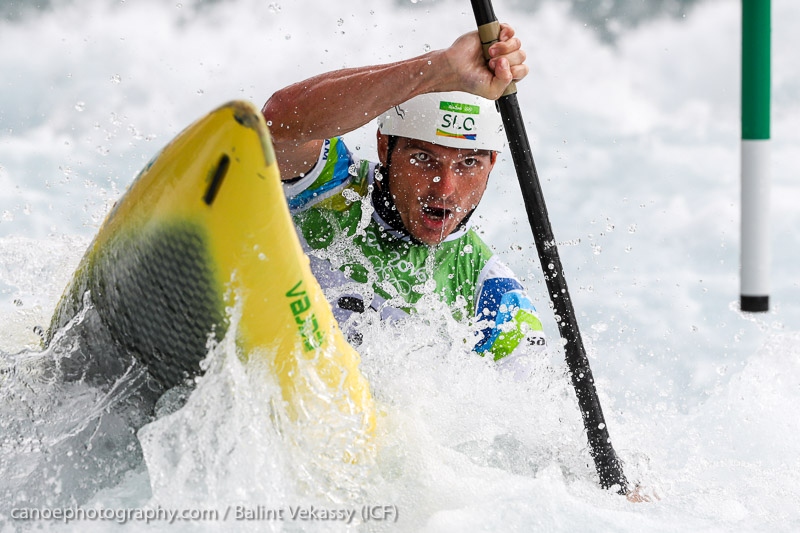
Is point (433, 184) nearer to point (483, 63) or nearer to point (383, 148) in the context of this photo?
point (383, 148)

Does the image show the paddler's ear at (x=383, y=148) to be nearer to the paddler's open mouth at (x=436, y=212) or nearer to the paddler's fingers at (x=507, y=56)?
the paddler's open mouth at (x=436, y=212)

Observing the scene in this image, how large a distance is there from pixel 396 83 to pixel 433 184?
59cm

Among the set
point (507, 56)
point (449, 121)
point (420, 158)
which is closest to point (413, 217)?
point (420, 158)

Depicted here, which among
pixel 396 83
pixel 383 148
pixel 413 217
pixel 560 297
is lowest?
pixel 560 297

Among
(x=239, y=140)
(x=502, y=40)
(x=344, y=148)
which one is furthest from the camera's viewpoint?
(x=344, y=148)

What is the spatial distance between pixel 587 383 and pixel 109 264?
4.68 feet

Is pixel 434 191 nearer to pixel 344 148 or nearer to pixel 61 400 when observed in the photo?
pixel 344 148

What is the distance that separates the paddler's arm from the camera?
2.15m

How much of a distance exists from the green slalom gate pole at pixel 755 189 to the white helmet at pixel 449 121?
3.44 ft

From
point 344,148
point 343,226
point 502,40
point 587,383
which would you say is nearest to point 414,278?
point 343,226

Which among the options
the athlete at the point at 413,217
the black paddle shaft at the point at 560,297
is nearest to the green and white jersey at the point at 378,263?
the athlete at the point at 413,217

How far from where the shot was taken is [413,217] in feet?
8.94

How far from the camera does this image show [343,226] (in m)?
2.80

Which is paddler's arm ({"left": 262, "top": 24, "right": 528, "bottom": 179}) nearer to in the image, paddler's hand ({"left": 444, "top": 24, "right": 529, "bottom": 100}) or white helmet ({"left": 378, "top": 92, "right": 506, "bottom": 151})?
paddler's hand ({"left": 444, "top": 24, "right": 529, "bottom": 100})
